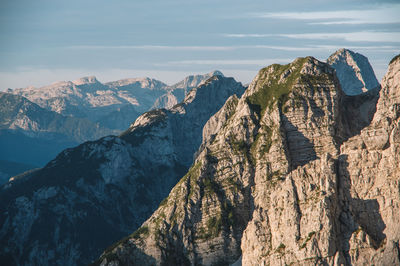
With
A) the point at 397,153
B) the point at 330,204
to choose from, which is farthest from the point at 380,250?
the point at 397,153

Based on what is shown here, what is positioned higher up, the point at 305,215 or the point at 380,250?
the point at 305,215

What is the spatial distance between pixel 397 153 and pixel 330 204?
2990 cm

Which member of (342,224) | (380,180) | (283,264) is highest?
(380,180)

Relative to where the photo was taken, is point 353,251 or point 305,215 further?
point 305,215

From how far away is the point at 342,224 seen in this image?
7657 inches

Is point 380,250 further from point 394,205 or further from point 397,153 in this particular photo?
point 397,153

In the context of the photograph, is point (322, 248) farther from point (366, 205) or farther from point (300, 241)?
point (366, 205)

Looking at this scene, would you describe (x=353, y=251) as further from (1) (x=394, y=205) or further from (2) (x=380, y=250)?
(1) (x=394, y=205)

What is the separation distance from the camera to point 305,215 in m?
199

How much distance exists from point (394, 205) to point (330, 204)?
67.8 ft

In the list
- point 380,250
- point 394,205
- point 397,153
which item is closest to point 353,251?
point 380,250

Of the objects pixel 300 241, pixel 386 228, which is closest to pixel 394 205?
pixel 386 228

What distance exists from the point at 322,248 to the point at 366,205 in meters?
22.1

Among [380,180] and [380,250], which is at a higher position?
[380,180]
